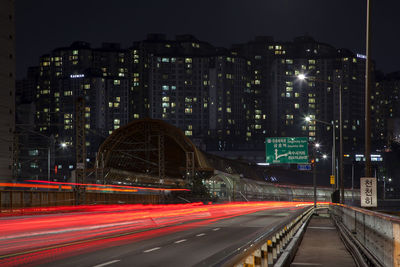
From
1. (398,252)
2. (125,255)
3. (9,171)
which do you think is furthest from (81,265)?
(9,171)

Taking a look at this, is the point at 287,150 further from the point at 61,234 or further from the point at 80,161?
the point at 61,234

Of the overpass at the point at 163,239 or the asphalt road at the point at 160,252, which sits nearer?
the overpass at the point at 163,239

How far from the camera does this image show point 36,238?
2253 cm

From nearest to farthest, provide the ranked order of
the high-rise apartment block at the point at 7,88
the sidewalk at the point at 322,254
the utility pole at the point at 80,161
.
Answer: the sidewalk at the point at 322,254 → the utility pole at the point at 80,161 → the high-rise apartment block at the point at 7,88

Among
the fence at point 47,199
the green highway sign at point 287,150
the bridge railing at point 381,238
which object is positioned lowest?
the fence at point 47,199

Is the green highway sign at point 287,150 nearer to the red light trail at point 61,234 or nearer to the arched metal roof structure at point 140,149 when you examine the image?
the red light trail at point 61,234

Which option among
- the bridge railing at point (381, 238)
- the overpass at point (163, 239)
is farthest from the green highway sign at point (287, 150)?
the bridge railing at point (381, 238)

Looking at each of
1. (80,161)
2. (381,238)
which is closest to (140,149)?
(80,161)

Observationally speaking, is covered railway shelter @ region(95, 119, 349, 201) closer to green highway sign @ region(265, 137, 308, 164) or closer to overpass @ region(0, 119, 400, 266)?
green highway sign @ region(265, 137, 308, 164)

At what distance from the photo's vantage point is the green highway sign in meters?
55.8

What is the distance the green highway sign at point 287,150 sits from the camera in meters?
55.8

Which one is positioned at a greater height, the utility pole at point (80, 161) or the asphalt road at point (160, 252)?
the utility pole at point (80, 161)

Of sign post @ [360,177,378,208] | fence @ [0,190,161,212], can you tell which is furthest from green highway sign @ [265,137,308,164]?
sign post @ [360,177,378,208]

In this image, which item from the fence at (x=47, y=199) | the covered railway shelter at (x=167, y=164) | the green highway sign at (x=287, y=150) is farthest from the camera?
the covered railway shelter at (x=167, y=164)
